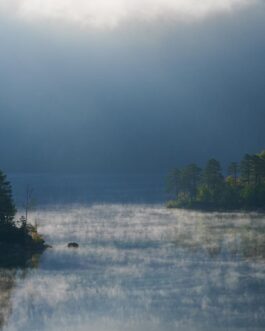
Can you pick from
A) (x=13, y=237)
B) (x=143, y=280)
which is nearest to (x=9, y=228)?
(x=13, y=237)

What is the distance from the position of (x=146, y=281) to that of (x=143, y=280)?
0.63 metres

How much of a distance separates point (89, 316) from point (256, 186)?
3855 inches

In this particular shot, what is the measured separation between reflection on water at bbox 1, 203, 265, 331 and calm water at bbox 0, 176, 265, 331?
3.4 inches

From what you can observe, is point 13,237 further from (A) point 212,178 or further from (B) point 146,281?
(A) point 212,178

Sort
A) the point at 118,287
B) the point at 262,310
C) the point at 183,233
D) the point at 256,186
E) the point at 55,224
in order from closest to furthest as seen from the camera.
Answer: the point at 262,310 → the point at 118,287 → the point at 183,233 → the point at 55,224 → the point at 256,186

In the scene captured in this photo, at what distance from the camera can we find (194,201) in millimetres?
166625

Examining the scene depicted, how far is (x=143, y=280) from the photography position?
262ft

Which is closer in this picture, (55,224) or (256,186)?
(55,224)

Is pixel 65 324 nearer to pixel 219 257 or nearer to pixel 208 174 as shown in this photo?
pixel 219 257

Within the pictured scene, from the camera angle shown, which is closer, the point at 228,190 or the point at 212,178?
the point at 228,190

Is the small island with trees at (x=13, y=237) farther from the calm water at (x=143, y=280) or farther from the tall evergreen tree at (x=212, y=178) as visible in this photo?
the tall evergreen tree at (x=212, y=178)

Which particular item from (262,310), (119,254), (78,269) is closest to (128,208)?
(119,254)

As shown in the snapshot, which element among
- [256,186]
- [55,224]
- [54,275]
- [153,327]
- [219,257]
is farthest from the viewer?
[256,186]

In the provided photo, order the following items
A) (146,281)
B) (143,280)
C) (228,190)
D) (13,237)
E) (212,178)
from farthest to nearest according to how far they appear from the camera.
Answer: (212,178) < (228,190) < (13,237) < (143,280) < (146,281)
